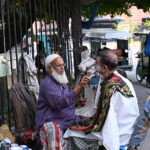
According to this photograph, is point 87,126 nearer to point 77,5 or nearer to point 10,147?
point 10,147

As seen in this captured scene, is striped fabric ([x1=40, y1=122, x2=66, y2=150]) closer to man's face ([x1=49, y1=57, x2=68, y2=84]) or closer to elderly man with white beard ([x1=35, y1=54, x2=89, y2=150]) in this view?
elderly man with white beard ([x1=35, y1=54, x2=89, y2=150])

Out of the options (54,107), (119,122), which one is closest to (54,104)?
(54,107)

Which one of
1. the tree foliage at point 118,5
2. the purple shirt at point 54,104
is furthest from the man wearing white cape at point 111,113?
the tree foliage at point 118,5

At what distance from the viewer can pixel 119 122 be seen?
Result: 11.5ft

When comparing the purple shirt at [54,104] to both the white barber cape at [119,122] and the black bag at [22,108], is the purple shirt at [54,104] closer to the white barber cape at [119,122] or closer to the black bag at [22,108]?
the black bag at [22,108]

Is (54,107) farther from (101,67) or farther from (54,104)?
(101,67)

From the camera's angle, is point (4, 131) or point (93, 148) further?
point (4, 131)

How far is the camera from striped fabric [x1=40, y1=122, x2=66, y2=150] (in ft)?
12.7

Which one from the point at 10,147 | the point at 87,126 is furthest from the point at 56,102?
the point at 10,147

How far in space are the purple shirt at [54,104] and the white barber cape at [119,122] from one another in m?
0.65

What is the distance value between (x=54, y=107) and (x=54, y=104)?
4 centimetres

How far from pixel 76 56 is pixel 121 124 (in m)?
4.37

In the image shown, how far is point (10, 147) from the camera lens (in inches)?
139

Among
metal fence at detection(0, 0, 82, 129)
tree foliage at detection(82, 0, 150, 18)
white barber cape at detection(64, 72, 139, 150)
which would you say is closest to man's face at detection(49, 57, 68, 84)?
white barber cape at detection(64, 72, 139, 150)
